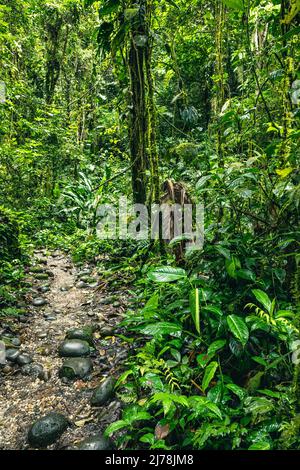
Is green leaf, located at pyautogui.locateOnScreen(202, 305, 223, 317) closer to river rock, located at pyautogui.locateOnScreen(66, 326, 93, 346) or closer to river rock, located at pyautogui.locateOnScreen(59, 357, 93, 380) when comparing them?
river rock, located at pyautogui.locateOnScreen(59, 357, 93, 380)

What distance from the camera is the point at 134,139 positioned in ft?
15.9

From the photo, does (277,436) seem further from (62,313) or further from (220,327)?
(62,313)

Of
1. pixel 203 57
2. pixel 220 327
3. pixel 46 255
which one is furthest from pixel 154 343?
pixel 203 57

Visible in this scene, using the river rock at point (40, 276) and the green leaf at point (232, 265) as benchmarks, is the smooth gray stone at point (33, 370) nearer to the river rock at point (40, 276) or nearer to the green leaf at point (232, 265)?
the green leaf at point (232, 265)

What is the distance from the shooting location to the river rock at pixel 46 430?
2.35 metres

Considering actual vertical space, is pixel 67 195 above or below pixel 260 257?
above

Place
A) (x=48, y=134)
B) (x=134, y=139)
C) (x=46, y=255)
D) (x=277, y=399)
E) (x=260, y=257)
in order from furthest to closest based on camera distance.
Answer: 1. (x=48, y=134)
2. (x=46, y=255)
3. (x=134, y=139)
4. (x=260, y=257)
5. (x=277, y=399)

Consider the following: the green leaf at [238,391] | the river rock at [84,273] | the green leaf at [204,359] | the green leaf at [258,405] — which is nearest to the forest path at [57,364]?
the river rock at [84,273]

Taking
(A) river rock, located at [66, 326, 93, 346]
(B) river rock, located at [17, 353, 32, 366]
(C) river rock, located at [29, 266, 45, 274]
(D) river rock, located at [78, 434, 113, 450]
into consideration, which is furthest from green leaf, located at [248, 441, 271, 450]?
(C) river rock, located at [29, 266, 45, 274]

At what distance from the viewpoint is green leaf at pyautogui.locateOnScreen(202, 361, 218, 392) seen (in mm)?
1976

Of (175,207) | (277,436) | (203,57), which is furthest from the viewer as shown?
(203,57)

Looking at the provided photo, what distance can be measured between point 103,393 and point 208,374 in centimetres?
105

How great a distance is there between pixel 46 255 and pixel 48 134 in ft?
11.9

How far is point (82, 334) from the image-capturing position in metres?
3.54
